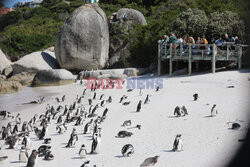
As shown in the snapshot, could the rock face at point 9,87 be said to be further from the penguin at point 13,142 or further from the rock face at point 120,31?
the penguin at point 13,142

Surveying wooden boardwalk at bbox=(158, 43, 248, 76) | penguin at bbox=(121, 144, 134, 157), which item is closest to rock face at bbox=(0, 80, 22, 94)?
wooden boardwalk at bbox=(158, 43, 248, 76)

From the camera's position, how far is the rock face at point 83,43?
26922 millimetres

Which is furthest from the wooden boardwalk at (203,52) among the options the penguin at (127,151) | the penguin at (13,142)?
the penguin at (13,142)

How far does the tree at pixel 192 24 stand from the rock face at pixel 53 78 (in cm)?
814

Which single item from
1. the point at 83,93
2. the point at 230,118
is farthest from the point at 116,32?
the point at 230,118

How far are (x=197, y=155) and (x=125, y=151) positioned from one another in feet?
4.98

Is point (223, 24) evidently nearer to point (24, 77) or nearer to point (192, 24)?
point (192, 24)

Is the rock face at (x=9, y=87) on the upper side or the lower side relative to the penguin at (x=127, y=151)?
upper

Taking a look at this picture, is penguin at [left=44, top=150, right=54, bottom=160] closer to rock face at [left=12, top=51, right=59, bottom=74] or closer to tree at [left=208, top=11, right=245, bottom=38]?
tree at [left=208, top=11, right=245, bottom=38]

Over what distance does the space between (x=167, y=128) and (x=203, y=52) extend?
9.73 meters

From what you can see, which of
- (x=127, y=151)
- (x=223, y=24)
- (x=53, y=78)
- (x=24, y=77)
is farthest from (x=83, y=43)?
(x=127, y=151)

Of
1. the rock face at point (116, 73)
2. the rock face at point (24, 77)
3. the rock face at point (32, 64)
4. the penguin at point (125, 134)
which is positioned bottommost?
the penguin at point (125, 134)

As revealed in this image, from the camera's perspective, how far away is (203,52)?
18.0m

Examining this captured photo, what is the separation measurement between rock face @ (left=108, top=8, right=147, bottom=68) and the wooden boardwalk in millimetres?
8039
